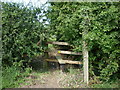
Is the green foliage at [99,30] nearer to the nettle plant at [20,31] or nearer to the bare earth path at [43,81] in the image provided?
the nettle plant at [20,31]

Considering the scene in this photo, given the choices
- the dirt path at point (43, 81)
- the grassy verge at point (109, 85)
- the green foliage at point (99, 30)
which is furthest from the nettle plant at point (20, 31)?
the grassy verge at point (109, 85)

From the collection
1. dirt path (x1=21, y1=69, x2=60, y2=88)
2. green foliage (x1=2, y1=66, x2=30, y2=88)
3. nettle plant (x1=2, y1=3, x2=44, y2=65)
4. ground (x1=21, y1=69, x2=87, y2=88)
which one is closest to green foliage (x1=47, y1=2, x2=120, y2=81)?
ground (x1=21, y1=69, x2=87, y2=88)

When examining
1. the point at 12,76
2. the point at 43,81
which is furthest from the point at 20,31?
the point at 43,81

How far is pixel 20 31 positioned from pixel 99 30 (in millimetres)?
2000

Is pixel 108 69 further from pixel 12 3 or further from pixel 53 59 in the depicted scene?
pixel 12 3

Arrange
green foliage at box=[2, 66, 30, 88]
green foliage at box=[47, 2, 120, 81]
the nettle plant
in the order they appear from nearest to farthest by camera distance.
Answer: green foliage at box=[47, 2, 120, 81]
green foliage at box=[2, 66, 30, 88]
the nettle plant

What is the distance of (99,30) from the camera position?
2.39 m

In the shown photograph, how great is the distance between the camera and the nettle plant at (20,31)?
2715mm

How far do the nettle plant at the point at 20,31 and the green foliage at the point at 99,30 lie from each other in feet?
2.50

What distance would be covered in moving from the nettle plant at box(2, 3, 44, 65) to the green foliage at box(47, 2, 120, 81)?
763 mm

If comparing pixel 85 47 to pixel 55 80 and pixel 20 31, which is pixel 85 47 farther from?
pixel 20 31

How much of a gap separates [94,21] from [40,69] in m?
2.14

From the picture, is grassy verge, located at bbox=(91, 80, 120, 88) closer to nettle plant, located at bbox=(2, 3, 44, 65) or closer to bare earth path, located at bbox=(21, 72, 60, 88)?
bare earth path, located at bbox=(21, 72, 60, 88)

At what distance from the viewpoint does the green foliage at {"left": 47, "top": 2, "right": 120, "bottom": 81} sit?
7.75 ft
